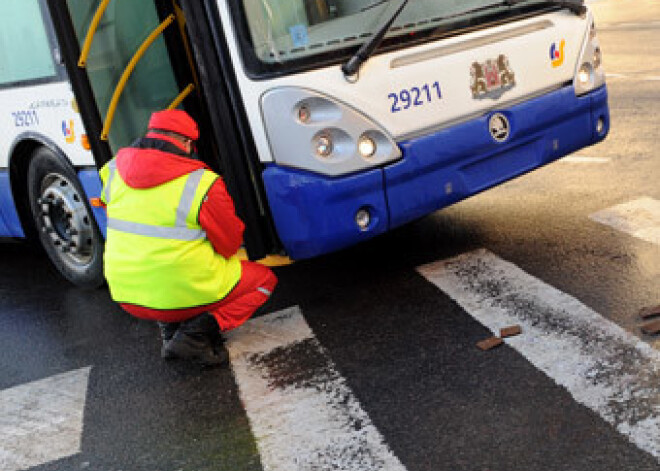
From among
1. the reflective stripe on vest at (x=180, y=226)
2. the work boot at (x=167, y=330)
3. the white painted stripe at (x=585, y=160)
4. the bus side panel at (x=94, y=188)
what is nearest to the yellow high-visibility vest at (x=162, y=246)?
the reflective stripe on vest at (x=180, y=226)

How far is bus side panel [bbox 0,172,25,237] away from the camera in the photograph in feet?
23.3

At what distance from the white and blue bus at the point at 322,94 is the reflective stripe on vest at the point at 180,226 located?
532mm

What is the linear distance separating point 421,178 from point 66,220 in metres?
3.01

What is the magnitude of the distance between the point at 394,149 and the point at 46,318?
A: 297 cm

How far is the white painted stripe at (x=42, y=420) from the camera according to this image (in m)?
4.42

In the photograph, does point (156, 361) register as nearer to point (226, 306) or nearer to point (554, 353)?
point (226, 306)

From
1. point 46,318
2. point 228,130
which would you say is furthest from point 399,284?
point 46,318

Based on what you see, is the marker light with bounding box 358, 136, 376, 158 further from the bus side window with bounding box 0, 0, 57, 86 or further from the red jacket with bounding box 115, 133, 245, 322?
the bus side window with bounding box 0, 0, 57, 86

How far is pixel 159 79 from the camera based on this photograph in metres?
6.18

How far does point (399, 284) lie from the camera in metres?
5.76

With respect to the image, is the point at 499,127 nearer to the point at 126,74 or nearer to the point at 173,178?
the point at 173,178

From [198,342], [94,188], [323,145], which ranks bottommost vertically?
[198,342]

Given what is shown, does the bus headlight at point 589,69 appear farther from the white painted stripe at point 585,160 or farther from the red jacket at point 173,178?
the red jacket at point 173,178

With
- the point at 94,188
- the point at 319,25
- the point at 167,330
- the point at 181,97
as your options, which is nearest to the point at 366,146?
the point at 319,25
